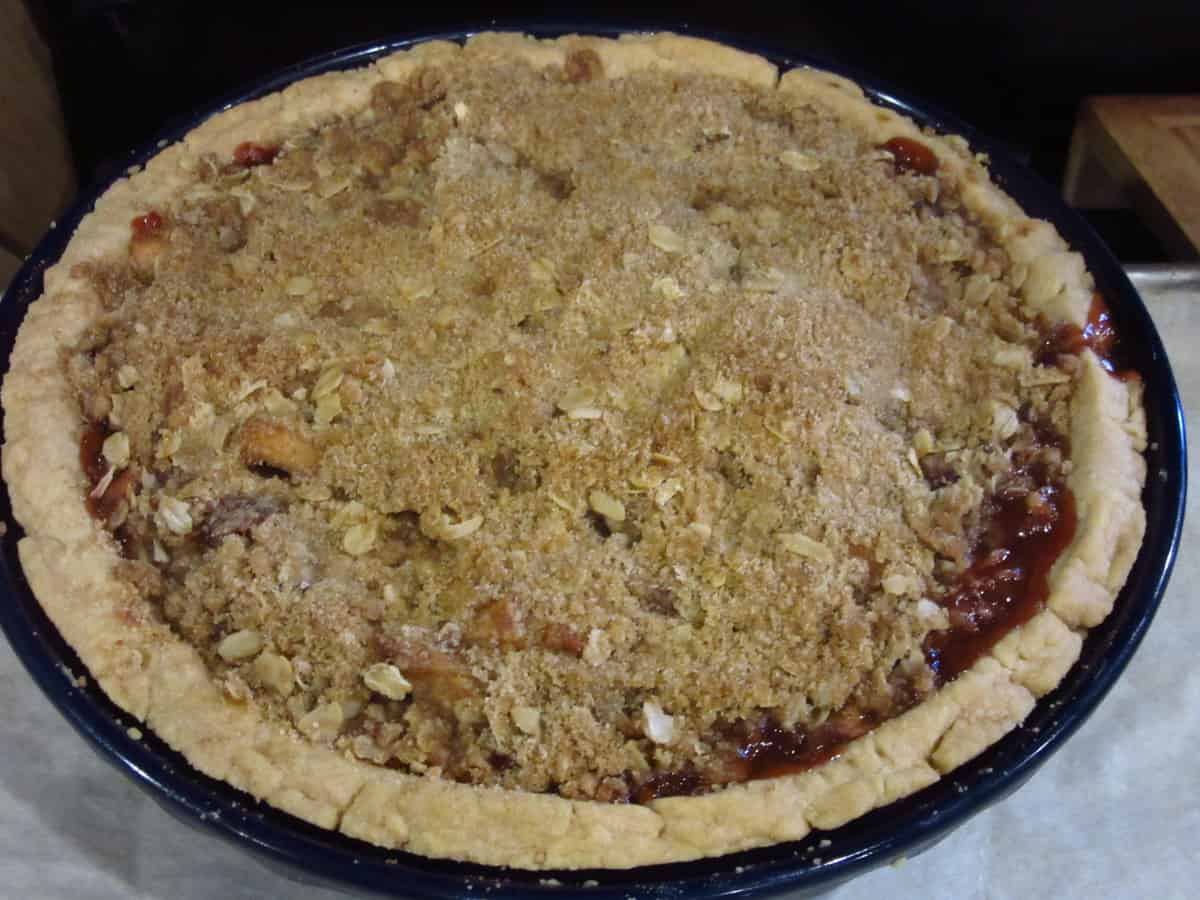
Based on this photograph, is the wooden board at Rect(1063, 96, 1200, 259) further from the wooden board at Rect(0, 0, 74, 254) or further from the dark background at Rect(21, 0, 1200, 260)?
the wooden board at Rect(0, 0, 74, 254)

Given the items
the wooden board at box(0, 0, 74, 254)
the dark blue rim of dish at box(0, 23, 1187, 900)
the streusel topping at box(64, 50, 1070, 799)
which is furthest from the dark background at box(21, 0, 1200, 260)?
the dark blue rim of dish at box(0, 23, 1187, 900)

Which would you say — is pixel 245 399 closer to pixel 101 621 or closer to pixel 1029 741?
pixel 101 621

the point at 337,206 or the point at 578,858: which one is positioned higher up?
the point at 337,206

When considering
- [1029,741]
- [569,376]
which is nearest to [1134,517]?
[1029,741]

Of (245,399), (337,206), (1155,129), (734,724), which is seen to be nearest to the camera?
(734,724)

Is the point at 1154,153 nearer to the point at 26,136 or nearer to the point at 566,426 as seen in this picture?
the point at 566,426

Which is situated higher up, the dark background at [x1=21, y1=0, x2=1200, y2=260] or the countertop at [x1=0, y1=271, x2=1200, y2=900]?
the dark background at [x1=21, y1=0, x2=1200, y2=260]
